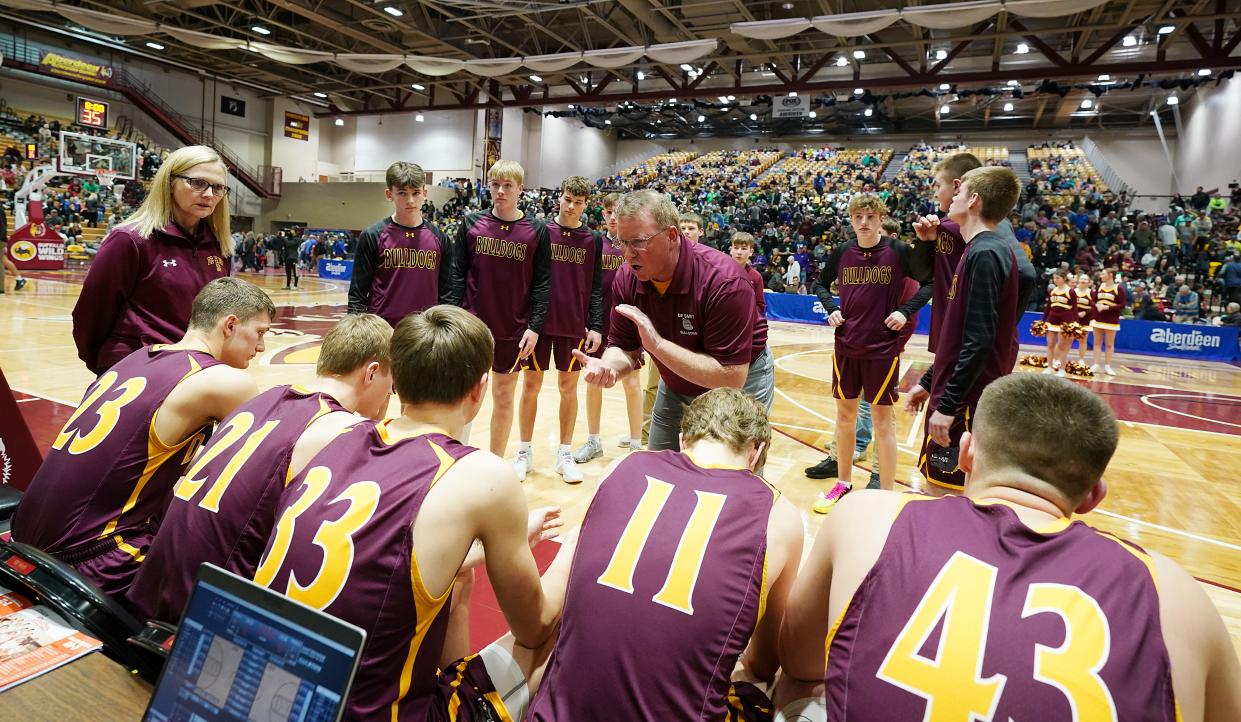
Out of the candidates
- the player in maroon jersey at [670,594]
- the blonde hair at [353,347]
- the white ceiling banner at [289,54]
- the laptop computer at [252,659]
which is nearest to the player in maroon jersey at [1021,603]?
the player in maroon jersey at [670,594]

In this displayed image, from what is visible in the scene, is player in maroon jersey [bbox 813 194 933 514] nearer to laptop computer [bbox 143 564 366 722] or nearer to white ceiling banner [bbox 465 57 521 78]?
laptop computer [bbox 143 564 366 722]

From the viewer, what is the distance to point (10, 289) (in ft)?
39.3

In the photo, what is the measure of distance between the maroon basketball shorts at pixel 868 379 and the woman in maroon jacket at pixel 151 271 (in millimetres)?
3347

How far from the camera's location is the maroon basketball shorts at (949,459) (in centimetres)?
265

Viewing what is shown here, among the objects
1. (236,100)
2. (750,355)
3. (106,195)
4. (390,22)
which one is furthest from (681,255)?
(236,100)

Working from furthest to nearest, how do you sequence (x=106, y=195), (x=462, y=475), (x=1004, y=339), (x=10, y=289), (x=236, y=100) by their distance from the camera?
(x=236, y=100) < (x=106, y=195) < (x=10, y=289) < (x=1004, y=339) < (x=462, y=475)

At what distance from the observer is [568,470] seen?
14.0ft

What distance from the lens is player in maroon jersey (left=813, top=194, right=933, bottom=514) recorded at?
13.1ft

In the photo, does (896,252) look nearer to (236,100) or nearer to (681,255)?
(681,255)

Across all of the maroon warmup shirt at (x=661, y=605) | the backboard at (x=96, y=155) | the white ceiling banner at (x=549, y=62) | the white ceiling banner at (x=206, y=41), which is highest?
the white ceiling banner at (x=206, y=41)

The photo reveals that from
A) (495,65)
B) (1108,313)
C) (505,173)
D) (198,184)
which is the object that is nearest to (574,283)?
(505,173)

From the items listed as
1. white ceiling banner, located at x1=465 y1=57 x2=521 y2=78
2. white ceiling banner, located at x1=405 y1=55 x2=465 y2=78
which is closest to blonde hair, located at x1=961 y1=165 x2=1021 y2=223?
white ceiling banner, located at x1=465 y1=57 x2=521 y2=78

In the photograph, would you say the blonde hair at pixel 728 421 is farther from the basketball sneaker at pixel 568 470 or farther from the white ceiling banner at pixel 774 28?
the white ceiling banner at pixel 774 28

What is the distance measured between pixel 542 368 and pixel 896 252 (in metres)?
2.24
